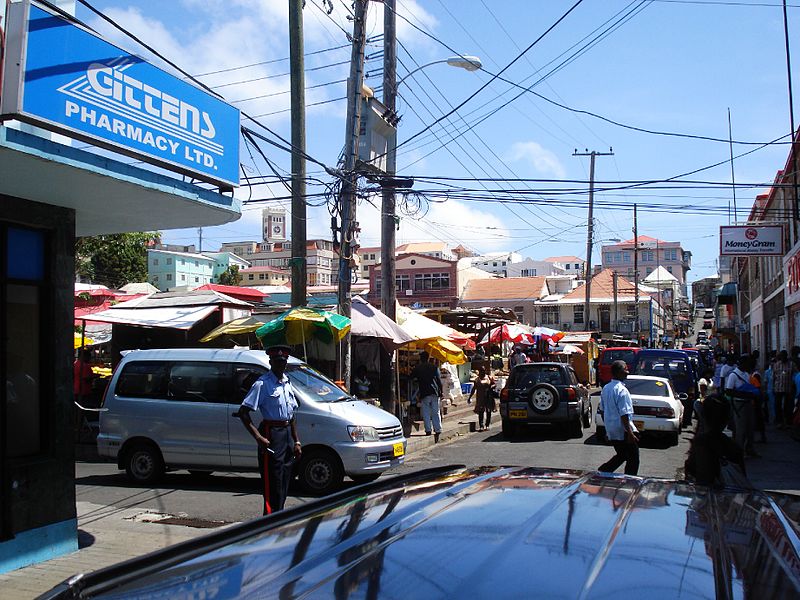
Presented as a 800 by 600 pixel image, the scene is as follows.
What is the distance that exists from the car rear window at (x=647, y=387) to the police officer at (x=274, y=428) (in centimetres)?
1010

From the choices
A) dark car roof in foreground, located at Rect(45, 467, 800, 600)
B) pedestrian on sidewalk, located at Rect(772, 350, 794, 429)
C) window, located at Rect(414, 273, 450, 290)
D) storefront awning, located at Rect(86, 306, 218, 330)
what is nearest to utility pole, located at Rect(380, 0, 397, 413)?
storefront awning, located at Rect(86, 306, 218, 330)

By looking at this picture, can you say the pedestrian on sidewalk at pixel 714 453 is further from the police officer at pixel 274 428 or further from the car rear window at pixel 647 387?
the car rear window at pixel 647 387

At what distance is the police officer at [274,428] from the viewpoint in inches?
293

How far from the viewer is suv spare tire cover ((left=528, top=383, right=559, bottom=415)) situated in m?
16.2

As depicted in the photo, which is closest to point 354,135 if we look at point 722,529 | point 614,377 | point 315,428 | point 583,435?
point 315,428

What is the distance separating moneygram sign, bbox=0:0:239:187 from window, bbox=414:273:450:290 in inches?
2494

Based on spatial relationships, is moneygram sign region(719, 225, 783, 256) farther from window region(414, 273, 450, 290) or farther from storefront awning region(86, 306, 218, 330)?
window region(414, 273, 450, 290)

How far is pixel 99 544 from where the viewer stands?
24.0ft

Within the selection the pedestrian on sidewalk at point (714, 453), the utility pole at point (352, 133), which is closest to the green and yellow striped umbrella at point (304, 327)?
the utility pole at point (352, 133)

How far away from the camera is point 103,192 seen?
6.70 m

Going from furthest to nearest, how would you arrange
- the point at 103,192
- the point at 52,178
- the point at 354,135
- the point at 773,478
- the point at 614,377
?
1. the point at 354,135
2. the point at 773,478
3. the point at 614,377
4. the point at 103,192
5. the point at 52,178

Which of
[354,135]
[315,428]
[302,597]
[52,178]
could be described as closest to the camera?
[302,597]

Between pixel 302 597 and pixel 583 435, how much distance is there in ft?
53.7

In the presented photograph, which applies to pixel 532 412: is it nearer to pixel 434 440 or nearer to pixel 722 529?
pixel 434 440
